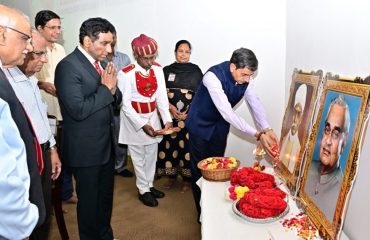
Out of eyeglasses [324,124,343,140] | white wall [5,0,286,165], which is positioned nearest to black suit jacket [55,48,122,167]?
eyeglasses [324,124,343,140]

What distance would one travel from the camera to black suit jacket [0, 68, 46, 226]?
1.08m

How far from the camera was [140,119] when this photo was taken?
2686mm

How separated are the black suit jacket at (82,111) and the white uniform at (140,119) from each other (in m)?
0.81

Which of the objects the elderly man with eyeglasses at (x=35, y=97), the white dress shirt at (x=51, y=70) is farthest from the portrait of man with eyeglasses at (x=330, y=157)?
the white dress shirt at (x=51, y=70)

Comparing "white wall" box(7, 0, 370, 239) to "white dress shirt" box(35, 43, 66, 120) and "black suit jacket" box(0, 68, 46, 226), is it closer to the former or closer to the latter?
"white dress shirt" box(35, 43, 66, 120)

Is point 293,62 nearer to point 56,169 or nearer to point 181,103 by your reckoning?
point 181,103

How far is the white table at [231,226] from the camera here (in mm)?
1195

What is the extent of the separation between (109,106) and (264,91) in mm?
1676

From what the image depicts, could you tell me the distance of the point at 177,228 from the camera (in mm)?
2443

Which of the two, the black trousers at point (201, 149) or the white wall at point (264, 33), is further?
the black trousers at point (201, 149)

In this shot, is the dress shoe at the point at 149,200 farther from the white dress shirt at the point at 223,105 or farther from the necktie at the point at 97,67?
the necktie at the point at 97,67

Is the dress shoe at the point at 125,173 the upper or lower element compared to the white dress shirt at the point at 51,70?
lower

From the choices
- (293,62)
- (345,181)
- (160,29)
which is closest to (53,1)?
(160,29)

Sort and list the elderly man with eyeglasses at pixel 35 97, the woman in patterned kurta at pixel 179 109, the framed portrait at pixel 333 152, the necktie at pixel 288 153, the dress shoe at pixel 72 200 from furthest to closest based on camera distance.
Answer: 1. the woman in patterned kurta at pixel 179 109
2. the dress shoe at pixel 72 200
3. the necktie at pixel 288 153
4. the elderly man with eyeglasses at pixel 35 97
5. the framed portrait at pixel 333 152
